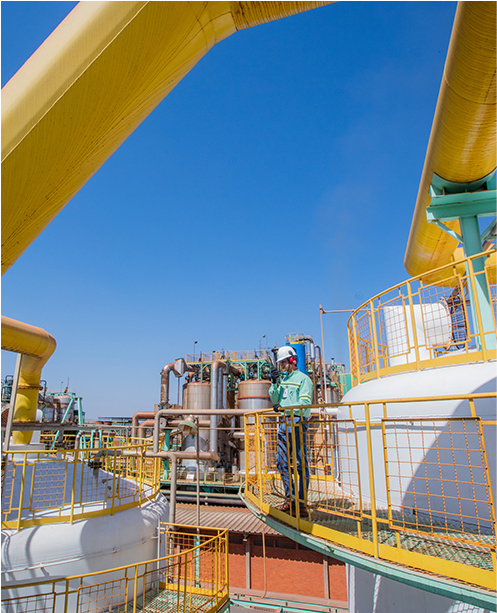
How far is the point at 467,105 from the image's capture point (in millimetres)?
4969

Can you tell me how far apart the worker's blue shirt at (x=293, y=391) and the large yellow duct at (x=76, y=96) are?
357 centimetres

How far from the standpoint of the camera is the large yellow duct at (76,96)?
1.94 metres

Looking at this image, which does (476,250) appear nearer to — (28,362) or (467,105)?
(467,105)

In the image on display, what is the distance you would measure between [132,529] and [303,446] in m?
4.40

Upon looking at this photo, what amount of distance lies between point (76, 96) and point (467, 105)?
16.7 feet

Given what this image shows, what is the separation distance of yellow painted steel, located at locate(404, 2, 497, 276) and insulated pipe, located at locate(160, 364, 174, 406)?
68.8 feet

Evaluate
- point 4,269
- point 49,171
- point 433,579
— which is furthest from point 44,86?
point 433,579

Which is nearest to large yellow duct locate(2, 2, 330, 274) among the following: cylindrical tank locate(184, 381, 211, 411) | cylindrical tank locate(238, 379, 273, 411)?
cylindrical tank locate(238, 379, 273, 411)

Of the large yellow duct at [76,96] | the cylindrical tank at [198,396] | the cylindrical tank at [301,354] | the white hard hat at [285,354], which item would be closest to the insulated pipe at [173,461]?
the cylindrical tank at [301,354]

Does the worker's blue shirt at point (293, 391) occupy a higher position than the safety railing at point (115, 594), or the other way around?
the worker's blue shirt at point (293, 391)

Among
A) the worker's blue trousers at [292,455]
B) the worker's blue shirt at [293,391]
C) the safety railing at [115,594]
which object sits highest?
the worker's blue shirt at [293,391]

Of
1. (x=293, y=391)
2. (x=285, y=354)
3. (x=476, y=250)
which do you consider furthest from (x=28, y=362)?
(x=476, y=250)

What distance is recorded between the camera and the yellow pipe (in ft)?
35.1

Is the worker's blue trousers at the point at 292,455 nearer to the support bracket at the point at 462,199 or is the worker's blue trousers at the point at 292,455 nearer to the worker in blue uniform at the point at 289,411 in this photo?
the worker in blue uniform at the point at 289,411
